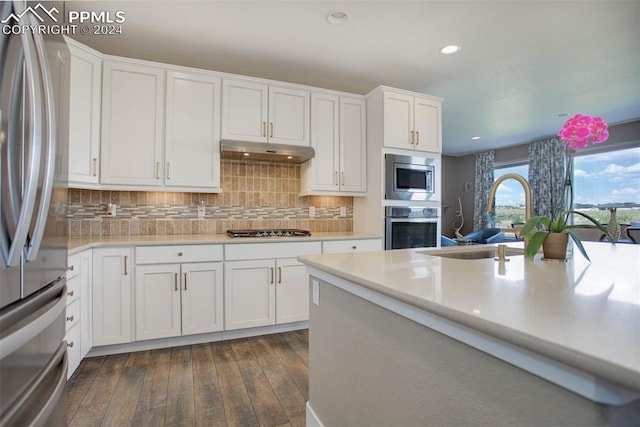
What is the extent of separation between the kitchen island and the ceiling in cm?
185

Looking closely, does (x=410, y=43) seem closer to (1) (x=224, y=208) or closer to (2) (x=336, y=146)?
(2) (x=336, y=146)

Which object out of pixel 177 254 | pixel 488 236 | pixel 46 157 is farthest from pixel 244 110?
pixel 488 236

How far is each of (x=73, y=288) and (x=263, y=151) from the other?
5.87ft

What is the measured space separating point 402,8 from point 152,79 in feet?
6.96

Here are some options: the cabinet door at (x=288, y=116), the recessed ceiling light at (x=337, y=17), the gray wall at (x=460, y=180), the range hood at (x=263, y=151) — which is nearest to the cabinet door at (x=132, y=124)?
the range hood at (x=263, y=151)

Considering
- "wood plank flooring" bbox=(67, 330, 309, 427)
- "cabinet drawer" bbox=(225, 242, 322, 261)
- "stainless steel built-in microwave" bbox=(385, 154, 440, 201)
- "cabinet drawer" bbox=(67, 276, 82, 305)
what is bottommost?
"wood plank flooring" bbox=(67, 330, 309, 427)

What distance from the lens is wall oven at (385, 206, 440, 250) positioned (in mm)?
3346

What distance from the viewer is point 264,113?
3152mm

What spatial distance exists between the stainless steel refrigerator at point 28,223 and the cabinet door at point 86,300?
3.94ft

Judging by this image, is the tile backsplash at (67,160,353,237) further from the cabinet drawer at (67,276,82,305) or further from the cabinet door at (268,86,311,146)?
the cabinet drawer at (67,276,82,305)

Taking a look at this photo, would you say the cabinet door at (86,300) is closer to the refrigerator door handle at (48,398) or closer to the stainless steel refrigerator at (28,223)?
the refrigerator door handle at (48,398)

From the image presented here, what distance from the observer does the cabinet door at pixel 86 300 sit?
2.26 metres

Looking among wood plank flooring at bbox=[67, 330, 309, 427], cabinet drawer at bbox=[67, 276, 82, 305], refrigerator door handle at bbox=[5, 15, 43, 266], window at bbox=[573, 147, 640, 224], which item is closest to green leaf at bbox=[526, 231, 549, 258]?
wood plank flooring at bbox=[67, 330, 309, 427]

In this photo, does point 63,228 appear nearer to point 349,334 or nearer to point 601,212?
point 349,334
